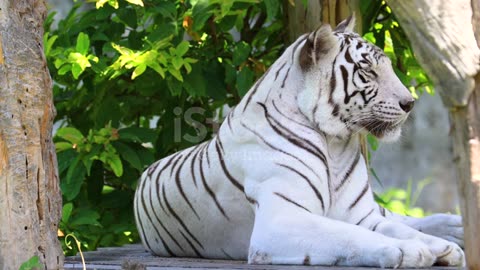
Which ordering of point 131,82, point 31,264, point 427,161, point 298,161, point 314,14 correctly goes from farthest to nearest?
point 427,161 → point 131,82 → point 314,14 → point 298,161 → point 31,264

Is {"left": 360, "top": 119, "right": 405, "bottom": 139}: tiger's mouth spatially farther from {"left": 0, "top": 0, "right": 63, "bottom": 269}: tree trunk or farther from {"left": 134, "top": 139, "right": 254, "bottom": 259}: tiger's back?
{"left": 0, "top": 0, "right": 63, "bottom": 269}: tree trunk

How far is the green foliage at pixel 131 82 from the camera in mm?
4980

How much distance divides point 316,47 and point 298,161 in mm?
482

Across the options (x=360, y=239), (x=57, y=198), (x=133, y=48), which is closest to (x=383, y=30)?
(x=133, y=48)

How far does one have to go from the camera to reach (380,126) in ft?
12.8

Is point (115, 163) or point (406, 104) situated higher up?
point (406, 104)

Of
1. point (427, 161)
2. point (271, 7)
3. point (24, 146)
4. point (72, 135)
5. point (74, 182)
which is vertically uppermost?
point (271, 7)

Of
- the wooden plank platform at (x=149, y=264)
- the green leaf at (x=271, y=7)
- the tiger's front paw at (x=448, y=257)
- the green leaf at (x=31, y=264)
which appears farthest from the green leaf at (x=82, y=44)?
the green leaf at (x=31, y=264)

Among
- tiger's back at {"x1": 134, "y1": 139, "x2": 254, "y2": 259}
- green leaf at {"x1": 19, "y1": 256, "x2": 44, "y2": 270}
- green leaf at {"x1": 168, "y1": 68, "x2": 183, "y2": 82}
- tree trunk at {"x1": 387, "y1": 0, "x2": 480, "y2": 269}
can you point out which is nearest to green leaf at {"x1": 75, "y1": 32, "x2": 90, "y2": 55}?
green leaf at {"x1": 168, "y1": 68, "x2": 183, "y2": 82}

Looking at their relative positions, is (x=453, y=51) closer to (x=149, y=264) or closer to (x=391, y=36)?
(x=149, y=264)

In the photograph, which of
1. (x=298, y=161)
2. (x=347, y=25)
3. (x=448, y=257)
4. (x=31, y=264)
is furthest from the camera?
(x=347, y=25)

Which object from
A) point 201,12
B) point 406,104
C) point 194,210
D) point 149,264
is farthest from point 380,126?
point 201,12

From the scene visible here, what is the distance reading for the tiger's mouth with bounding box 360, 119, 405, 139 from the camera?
3901mm

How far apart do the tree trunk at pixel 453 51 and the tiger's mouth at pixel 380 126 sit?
1.50 meters
